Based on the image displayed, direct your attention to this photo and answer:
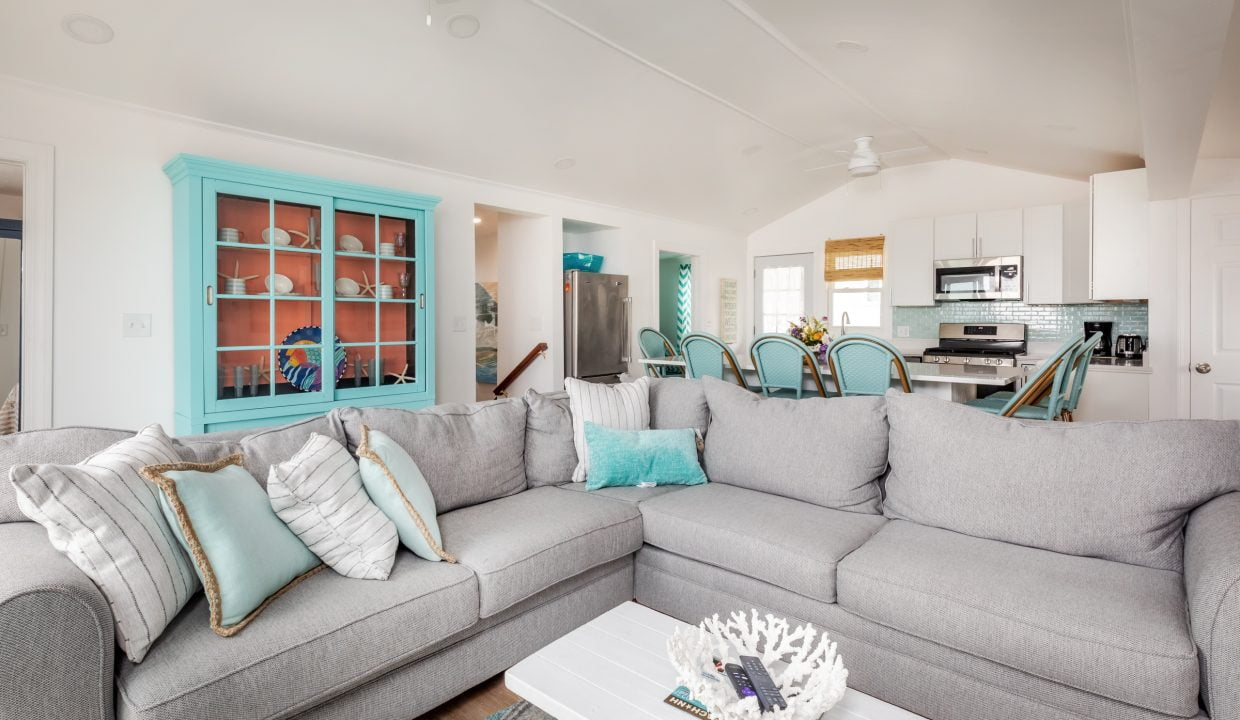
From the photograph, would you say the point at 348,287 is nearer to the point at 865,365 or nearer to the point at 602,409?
the point at 602,409

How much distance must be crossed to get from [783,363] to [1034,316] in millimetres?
3585

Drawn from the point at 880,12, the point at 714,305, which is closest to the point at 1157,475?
the point at 880,12

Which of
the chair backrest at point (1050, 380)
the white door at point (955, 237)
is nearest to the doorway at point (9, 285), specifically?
the chair backrest at point (1050, 380)

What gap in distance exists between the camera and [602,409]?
2.82 metres

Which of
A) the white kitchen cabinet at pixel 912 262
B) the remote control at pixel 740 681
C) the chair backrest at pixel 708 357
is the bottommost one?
the remote control at pixel 740 681

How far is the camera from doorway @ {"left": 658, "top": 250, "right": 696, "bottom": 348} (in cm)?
718

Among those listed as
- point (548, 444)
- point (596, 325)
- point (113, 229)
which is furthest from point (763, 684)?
point (596, 325)

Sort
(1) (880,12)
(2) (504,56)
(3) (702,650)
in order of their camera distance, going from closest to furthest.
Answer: (3) (702,650) < (1) (880,12) < (2) (504,56)

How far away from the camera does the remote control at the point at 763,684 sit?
1.16m

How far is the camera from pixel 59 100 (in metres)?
3.04

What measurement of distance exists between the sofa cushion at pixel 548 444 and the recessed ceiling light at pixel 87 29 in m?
2.42

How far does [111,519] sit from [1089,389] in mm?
5822

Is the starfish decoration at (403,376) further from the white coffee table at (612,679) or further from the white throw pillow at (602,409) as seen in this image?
the white coffee table at (612,679)

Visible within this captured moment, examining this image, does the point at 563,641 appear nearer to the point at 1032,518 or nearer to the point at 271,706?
the point at 271,706
